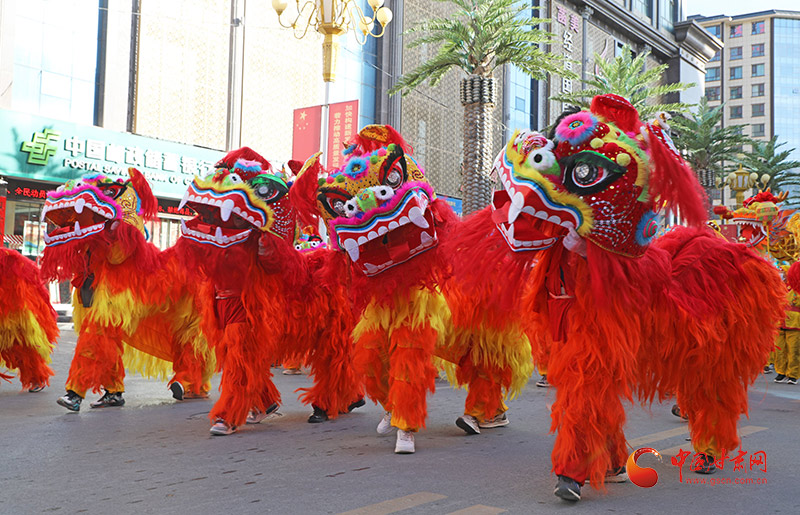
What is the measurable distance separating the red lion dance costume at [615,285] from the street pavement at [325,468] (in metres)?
0.24

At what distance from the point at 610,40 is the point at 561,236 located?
32777 millimetres

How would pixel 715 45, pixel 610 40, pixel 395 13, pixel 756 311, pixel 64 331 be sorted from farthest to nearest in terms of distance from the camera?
Answer: pixel 715 45 < pixel 610 40 < pixel 395 13 < pixel 64 331 < pixel 756 311

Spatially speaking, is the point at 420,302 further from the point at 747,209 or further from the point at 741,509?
the point at 747,209

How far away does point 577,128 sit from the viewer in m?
3.70

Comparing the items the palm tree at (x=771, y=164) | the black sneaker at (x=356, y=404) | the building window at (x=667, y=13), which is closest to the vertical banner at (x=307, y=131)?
the black sneaker at (x=356, y=404)

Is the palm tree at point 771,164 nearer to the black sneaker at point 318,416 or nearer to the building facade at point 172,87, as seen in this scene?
the building facade at point 172,87

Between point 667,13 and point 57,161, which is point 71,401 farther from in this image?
point 667,13

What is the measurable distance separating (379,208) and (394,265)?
0.42m

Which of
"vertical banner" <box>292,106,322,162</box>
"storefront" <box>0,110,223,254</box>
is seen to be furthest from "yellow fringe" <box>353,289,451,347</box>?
"storefront" <box>0,110,223,254</box>

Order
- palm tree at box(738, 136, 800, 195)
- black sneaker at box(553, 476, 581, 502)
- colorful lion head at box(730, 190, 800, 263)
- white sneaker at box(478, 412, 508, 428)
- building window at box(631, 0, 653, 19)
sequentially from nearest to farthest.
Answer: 1. black sneaker at box(553, 476, 581, 502)
2. white sneaker at box(478, 412, 508, 428)
3. colorful lion head at box(730, 190, 800, 263)
4. palm tree at box(738, 136, 800, 195)
5. building window at box(631, 0, 653, 19)

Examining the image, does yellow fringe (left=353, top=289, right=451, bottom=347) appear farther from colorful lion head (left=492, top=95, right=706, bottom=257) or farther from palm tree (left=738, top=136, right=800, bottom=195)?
palm tree (left=738, top=136, right=800, bottom=195)

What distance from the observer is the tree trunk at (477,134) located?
15672 mm

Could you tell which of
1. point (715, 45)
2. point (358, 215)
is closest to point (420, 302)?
point (358, 215)

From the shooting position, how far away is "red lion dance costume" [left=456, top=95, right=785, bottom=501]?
3.59 metres
